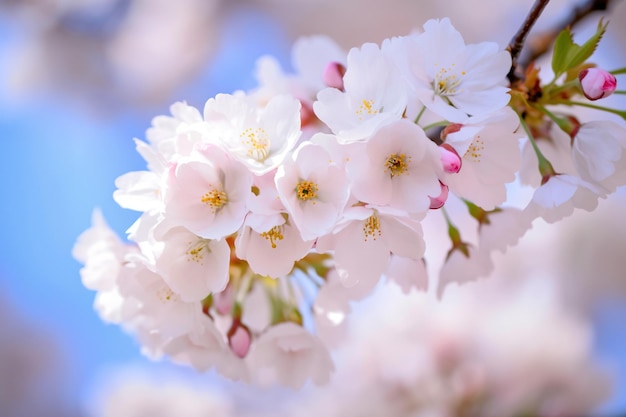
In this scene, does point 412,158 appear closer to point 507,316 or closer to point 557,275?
point 507,316

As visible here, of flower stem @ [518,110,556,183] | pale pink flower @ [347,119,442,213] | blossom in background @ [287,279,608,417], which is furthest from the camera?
blossom in background @ [287,279,608,417]

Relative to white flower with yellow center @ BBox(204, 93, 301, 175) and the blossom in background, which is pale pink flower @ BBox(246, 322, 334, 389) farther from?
the blossom in background

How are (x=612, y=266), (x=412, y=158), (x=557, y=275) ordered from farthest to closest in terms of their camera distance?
(x=612, y=266)
(x=557, y=275)
(x=412, y=158)

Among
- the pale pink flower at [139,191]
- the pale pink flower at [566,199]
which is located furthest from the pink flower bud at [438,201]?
the pale pink flower at [139,191]

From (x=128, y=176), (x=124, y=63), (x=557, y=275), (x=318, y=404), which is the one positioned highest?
(x=124, y=63)

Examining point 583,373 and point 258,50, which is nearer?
point 583,373

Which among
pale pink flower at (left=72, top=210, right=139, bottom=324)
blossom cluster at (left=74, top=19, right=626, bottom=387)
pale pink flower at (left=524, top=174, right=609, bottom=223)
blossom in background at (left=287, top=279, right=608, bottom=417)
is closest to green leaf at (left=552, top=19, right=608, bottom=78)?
blossom cluster at (left=74, top=19, right=626, bottom=387)

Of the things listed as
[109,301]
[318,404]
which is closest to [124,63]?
[318,404]
